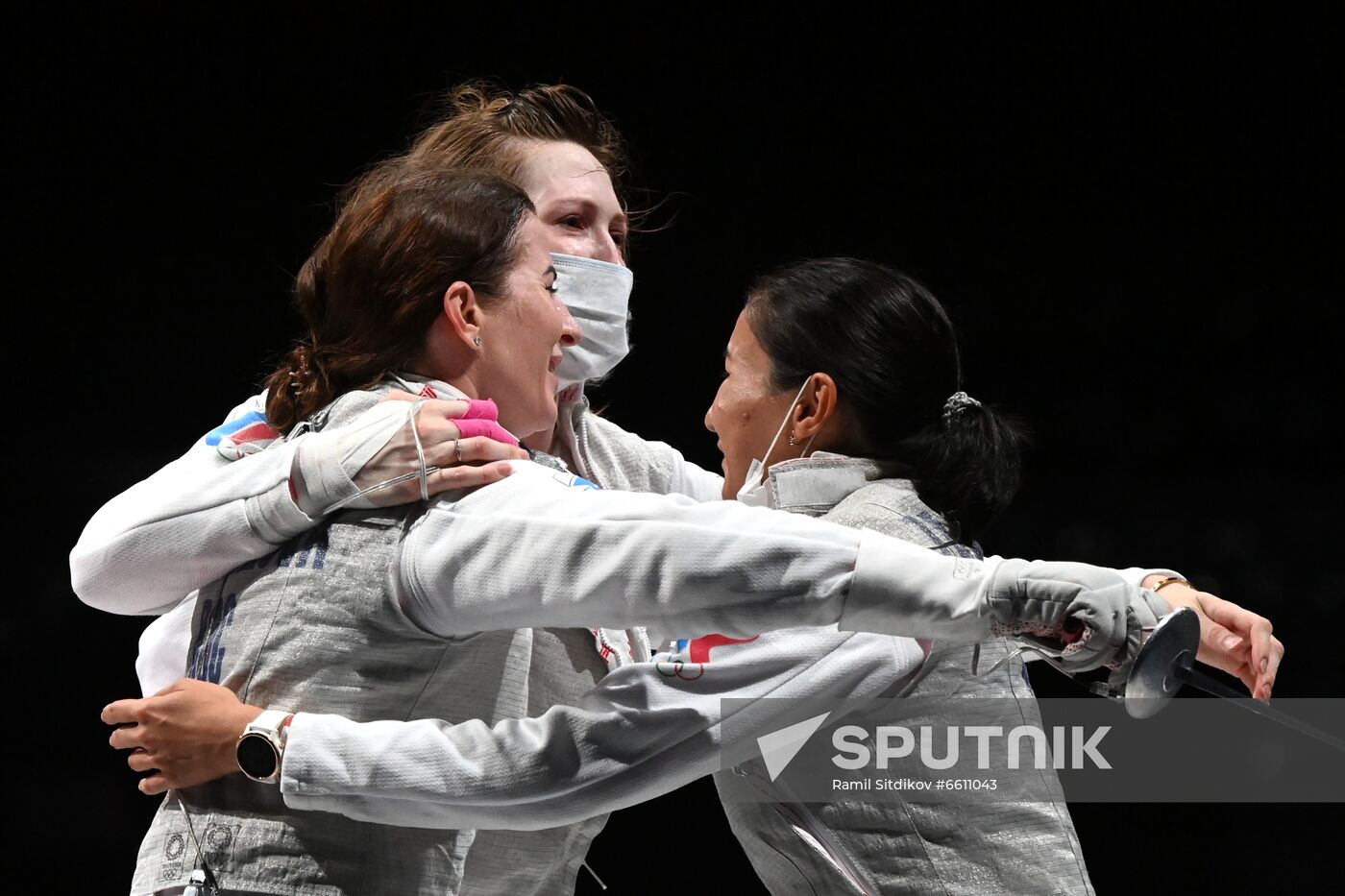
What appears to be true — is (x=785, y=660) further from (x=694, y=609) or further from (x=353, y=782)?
(x=353, y=782)

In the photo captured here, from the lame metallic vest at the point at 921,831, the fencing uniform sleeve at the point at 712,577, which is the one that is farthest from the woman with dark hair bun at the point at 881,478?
the fencing uniform sleeve at the point at 712,577

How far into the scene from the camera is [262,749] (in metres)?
1.31

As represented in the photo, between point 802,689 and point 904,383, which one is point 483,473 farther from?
point 904,383

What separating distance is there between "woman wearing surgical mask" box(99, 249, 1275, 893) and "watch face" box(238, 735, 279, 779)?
0.07ft

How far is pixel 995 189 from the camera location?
3.25m

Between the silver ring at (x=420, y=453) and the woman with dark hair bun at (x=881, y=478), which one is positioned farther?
the woman with dark hair bun at (x=881, y=478)

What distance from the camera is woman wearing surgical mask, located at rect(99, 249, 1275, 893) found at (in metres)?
1.32

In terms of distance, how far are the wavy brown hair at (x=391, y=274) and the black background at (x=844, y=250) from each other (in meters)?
1.54

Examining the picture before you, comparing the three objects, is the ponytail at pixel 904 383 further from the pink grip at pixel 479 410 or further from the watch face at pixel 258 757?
the watch face at pixel 258 757

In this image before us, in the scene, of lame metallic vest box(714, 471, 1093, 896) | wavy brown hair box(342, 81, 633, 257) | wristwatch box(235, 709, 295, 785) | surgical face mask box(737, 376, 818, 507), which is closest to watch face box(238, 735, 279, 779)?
wristwatch box(235, 709, 295, 785)

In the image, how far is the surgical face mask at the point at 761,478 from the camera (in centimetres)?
170

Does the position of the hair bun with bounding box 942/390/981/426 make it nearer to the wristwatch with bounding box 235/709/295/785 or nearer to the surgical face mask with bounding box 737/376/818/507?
the surgical face mask with bounding box 737/376/818/507

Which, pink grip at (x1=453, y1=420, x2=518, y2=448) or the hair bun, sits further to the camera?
the hair bun

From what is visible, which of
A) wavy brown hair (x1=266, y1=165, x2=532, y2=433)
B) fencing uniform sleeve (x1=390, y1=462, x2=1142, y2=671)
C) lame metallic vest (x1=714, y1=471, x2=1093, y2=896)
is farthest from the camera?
wavy brown hair (x1=266, y1=165, x2=532, y2=433)
